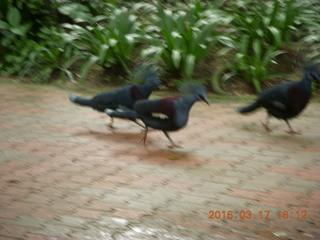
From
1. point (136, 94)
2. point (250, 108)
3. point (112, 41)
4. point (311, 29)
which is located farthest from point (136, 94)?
point (311, 29)

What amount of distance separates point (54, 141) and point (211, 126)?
182 centimetres

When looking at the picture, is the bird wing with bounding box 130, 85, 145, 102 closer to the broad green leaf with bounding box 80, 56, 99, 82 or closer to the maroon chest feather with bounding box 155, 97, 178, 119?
the maroon chest feather with bounding box 155, 97, 178, 119

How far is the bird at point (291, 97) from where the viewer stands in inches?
210

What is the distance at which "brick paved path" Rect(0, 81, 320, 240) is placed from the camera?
3.14m

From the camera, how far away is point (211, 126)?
5699 millimetres

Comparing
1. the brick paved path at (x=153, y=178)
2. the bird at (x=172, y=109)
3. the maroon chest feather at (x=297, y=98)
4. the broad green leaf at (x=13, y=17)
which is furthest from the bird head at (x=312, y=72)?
the broad green leaf at (x=13, y=17)

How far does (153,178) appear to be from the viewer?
159 inches

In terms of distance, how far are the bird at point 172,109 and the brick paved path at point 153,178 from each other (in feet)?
0.96

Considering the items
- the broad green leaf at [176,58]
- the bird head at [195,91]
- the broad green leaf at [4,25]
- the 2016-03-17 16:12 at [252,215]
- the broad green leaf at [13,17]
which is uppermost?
the bird head at [195,91]

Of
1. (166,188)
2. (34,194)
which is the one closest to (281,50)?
(166,188)

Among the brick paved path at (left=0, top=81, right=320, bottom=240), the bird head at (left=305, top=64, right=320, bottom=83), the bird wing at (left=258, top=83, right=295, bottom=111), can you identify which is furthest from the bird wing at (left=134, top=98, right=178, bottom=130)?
the bird head at (left=305, top=64, right=320, bottom=83)

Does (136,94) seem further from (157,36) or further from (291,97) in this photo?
(157,36)

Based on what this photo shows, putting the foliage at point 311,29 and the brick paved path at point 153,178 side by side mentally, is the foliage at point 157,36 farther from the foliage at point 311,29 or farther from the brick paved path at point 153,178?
the brick paved path at point 153,178

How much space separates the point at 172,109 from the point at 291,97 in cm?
149
